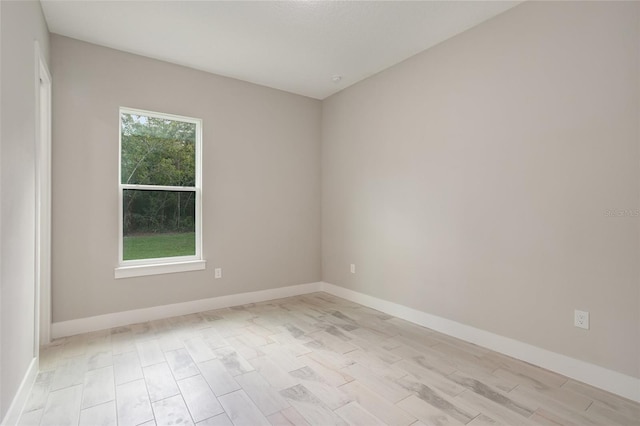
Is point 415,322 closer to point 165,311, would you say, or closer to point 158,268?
point 165,311

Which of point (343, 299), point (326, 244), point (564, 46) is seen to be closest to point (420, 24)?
point (564, 46)

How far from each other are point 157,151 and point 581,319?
13.3 feet

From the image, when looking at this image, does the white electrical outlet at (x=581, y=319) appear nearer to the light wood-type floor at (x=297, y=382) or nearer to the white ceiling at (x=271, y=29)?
the light wood-type floor at (x=297, y=382)

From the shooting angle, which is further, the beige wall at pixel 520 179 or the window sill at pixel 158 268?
the window sill at pixel 158 268

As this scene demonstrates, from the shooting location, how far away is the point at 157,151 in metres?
3.51

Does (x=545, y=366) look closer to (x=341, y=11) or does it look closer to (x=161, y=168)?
(x=341, y=11)

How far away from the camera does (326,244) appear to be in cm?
461

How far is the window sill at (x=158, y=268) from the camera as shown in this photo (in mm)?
3233

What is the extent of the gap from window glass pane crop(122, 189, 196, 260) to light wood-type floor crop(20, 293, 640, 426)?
31.8 inches

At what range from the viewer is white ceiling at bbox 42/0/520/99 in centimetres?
254

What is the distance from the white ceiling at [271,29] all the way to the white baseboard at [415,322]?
266 cm

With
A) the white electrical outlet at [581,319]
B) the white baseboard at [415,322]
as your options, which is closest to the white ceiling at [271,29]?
the white electrical outlet at [581,319]

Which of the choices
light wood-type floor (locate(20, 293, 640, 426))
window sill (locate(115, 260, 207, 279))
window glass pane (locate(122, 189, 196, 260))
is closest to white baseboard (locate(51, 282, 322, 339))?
light wood-type floor (locate(20, 293, 640, 426))

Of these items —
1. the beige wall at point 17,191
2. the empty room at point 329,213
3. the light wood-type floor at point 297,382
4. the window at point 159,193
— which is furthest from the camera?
the window at point 159,193
